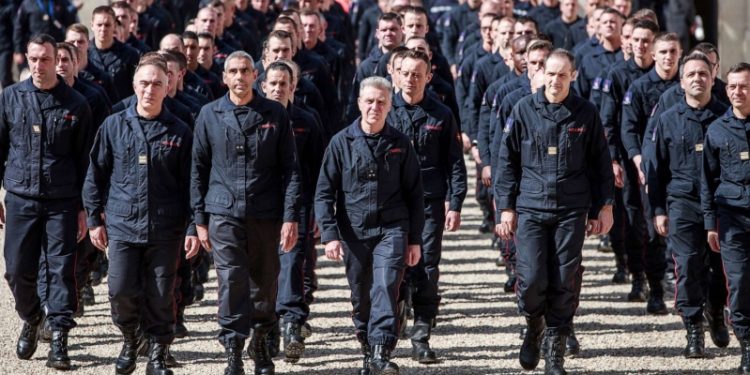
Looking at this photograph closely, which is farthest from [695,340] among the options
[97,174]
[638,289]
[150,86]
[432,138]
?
[97,174]

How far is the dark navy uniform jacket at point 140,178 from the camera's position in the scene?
10102 millimetres

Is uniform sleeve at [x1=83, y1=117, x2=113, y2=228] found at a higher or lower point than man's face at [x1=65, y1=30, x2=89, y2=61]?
lower

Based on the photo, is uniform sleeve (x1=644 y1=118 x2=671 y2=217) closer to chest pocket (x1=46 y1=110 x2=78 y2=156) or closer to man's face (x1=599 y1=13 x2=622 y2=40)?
man's face (x1=599 y1=13 x2=622 y2=40)

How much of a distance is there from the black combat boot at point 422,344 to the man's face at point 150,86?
2.43 metres

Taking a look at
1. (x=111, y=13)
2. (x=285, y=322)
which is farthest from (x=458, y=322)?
(x=111, y=13)

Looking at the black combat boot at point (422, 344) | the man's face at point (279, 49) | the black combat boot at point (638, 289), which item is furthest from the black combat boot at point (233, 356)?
the black combat boot at point (638, 289)

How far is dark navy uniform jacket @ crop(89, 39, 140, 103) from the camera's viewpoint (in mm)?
13930

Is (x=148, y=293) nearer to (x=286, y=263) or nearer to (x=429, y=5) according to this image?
(x=286, y=263)

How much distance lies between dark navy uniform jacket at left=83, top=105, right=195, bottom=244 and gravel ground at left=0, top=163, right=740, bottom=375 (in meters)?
1.16

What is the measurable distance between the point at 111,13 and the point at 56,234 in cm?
360

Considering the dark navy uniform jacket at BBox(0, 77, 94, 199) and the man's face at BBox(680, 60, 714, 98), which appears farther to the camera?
the man's face at BBox(680, 60, 714, 98)

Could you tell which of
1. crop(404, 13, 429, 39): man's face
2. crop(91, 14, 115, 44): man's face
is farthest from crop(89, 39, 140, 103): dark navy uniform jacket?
crop(404, 13, 429, 39): man's face

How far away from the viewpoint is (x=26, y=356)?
1107 cm

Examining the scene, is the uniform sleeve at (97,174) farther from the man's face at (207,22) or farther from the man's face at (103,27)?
the man's face at (207,22)
